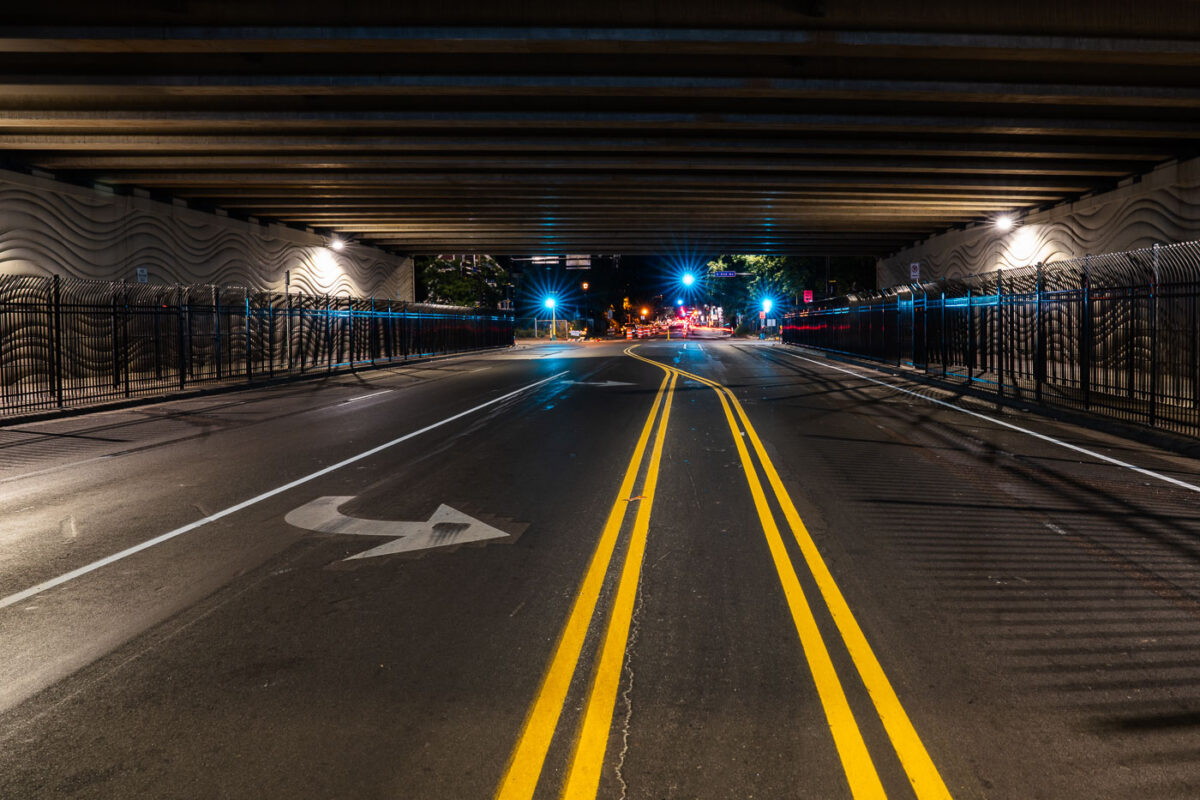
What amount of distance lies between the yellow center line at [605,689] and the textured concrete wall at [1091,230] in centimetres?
2286

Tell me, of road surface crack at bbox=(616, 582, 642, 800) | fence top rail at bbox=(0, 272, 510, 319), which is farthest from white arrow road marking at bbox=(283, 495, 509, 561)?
fence top rail at bbox=(0, 272, 510, 319)

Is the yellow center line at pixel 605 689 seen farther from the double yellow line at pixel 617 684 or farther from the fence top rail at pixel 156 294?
the fence top rail at pixel 156 294

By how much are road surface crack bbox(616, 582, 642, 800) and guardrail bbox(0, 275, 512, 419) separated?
53.6 feet

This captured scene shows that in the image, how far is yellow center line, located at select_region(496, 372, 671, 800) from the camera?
3006 mm

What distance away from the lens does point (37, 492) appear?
27.4ft

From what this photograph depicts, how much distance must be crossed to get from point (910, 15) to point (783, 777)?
14267mm

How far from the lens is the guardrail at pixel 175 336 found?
18953 mm

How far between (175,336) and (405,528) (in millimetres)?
24547

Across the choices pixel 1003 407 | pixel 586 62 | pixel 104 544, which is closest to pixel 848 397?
pixel 1003 407

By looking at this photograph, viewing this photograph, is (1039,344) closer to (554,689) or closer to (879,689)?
(879,689)

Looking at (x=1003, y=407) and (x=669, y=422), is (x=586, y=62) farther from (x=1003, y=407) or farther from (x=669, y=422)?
(x=1003, y=407)

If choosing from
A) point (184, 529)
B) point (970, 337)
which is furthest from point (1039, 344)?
point (184, 529)

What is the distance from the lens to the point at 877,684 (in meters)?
3.76

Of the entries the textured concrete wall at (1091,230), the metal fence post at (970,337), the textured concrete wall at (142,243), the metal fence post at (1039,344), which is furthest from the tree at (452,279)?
the metal fence post at (1039,344)
